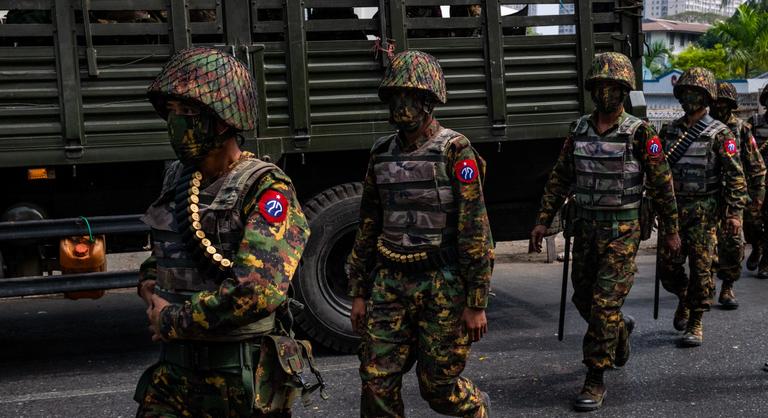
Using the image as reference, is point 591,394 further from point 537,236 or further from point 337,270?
point 337,270

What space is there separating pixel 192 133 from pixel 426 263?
1.56 m

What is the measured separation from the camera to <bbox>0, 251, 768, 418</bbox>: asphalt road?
530cm

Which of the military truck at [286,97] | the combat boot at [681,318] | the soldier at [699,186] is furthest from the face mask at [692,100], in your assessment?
the combat boot at [681,318]

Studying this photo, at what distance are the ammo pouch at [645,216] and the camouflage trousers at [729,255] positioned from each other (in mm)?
2267

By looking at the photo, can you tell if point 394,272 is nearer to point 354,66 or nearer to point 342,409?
point 342,409

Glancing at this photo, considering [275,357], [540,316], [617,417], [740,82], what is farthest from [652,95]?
[275,357]

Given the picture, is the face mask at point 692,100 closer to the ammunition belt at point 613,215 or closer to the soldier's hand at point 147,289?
the ammunition belt at point 613,215

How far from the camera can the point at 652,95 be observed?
35.9 m

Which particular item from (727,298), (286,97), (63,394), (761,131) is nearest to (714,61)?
(761,131)

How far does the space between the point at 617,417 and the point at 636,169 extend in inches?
54.8

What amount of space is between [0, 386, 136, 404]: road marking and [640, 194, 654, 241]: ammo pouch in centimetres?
311

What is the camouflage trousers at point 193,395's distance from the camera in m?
2.82

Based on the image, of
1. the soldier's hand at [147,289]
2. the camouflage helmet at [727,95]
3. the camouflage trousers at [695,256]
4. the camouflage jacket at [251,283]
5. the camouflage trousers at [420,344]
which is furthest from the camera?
the camouflage helmet at [727,95]

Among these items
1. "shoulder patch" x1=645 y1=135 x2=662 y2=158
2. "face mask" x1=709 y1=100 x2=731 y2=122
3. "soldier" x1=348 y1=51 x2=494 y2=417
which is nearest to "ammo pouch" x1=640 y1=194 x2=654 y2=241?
"shoulder patch" x1=645 y1=135 x2=662 y2=158
